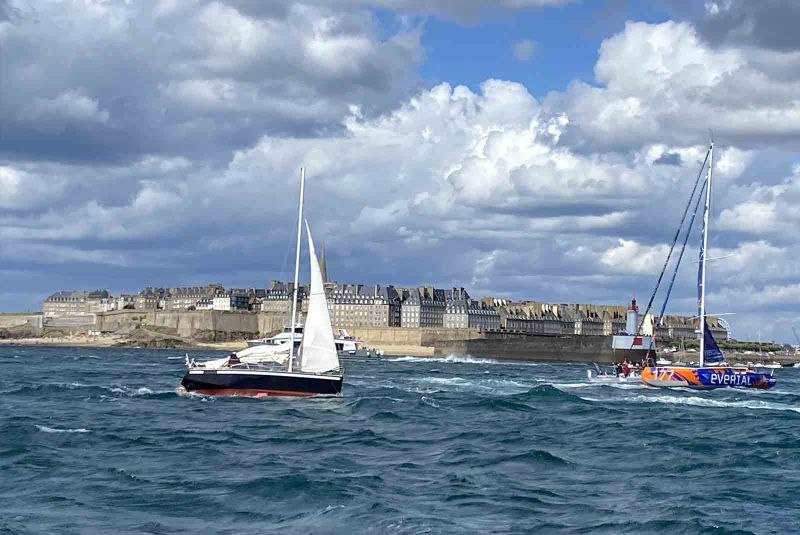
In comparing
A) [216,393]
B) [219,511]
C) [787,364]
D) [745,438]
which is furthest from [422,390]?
[787,364]

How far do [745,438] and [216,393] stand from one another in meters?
23.7

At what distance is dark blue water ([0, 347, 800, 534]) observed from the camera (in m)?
23.2

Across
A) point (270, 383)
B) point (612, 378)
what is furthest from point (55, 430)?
point (612, 378)

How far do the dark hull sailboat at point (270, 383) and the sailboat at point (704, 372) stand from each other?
26.1m

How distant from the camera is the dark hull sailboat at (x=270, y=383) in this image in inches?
1981

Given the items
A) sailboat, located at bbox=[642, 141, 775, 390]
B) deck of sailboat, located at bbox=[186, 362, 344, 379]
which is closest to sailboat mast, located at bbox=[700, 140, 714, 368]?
sailboat, located at bbox=[642, 141, 775, 390]

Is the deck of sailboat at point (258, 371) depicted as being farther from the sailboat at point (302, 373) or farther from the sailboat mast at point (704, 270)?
the sailboat mast at point (704, 270)

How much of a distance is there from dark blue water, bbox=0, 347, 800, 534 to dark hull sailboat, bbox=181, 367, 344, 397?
0.77m

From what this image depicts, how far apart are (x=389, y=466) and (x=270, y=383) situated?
20.8 m

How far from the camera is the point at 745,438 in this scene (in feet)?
129

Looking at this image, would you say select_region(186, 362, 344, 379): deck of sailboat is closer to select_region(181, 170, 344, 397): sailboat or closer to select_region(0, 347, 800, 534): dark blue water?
select_region(181, 170, 344, 397): sailboat

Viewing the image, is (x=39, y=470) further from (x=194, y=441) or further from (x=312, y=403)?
(x=312, y=403)

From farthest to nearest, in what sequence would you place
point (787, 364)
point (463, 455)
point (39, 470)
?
1. point (787, 364)
2. point (463, 455)
3. point (39, 470)

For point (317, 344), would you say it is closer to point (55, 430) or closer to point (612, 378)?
point (55, 430)
